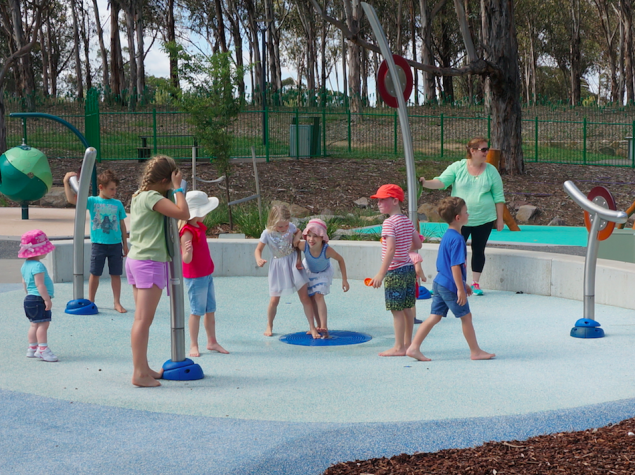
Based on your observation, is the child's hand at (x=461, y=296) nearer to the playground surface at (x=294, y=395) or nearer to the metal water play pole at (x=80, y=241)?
the playground surface at (x=294, y=395)

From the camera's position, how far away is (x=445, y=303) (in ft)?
18.3

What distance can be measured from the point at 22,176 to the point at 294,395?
38.5 ft

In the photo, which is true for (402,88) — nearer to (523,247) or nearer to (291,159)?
(523,247)

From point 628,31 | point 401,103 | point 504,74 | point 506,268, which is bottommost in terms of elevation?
point 506,268

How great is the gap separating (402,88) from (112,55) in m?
34.9

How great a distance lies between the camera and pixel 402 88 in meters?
8.02

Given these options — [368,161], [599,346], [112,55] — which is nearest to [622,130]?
[368,161]

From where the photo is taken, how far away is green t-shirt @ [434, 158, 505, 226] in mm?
7863

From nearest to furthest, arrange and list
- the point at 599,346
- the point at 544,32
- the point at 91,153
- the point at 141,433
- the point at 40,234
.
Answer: the point at 141,433, the point at 40,234, the point at 599,346, the point at 91,153, the point at 544,32

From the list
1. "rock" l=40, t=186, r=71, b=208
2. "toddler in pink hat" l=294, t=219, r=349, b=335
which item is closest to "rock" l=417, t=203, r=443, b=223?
"rock" l=40, t=186, r=71, b=208

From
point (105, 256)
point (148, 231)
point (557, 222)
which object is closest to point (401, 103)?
point (105, 256)

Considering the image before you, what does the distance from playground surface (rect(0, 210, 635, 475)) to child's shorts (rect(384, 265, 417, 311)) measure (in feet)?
1.38

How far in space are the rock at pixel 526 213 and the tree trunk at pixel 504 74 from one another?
4102mm

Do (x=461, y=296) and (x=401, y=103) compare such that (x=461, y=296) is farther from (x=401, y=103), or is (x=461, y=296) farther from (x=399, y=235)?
(x=401, y=103)
